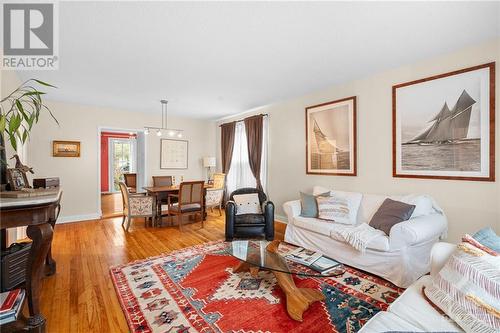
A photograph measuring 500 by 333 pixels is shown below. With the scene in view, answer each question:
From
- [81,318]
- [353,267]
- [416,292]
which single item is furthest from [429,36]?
[81,318]

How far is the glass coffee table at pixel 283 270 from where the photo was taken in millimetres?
1933

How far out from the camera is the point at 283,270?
2066 mm

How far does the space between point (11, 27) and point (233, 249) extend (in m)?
2.91

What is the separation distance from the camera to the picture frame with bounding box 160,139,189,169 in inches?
245

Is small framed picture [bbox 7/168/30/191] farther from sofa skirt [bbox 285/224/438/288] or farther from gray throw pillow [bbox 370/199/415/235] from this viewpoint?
gray throw pillow [bbox 370/199/415/235]

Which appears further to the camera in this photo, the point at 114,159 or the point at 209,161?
the point at 114,159

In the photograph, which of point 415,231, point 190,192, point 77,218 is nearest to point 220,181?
point 190,192

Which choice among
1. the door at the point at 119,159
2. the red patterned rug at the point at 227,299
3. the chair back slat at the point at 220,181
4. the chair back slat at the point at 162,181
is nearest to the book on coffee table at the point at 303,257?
the red patterned rug at the point at 227,299

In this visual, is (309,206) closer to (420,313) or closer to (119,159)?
(420,313)

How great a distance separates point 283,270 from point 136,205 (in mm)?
→ 3369

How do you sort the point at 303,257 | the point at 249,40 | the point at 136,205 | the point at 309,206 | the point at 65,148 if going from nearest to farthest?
the point at 303,257 < the point at 249,40 < the point at 309,206 < the point at 136,205 < the point at 65,148

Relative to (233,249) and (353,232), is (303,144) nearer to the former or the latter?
(353,232)

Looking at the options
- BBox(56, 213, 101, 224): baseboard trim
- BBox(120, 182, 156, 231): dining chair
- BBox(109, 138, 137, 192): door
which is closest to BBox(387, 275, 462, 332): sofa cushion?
BBox(120, 182, 156, 231): dining chair

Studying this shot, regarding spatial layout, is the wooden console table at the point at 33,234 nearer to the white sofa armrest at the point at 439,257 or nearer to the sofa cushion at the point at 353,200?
the white sofa armrest at the point at 439,257
